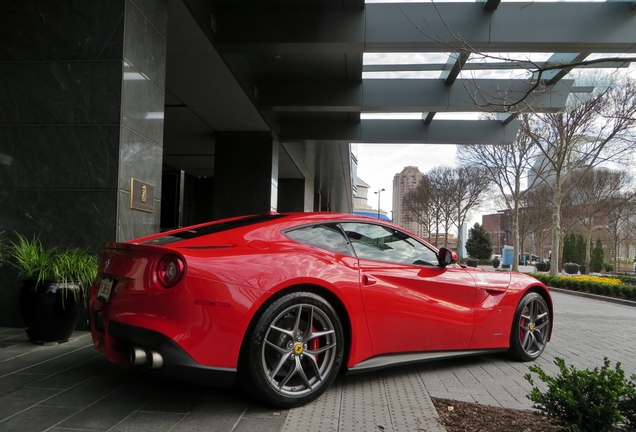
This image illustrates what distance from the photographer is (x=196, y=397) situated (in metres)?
3.33

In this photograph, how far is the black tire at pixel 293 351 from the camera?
300cm

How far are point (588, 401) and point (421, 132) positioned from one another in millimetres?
13698

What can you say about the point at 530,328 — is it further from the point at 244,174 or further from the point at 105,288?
the point at 244,174

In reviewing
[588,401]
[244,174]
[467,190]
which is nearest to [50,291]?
[588,401]

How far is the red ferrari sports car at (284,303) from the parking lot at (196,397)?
0.21 meters

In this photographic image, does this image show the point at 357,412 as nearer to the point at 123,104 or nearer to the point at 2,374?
the point at 2,374

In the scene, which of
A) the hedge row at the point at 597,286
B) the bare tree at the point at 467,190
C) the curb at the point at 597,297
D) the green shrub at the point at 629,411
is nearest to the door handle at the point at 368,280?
the green shrub at the point at 629,411

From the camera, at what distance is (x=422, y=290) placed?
3.89 m

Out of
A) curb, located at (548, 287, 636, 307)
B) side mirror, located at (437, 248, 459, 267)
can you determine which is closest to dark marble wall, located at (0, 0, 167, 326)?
→ side mirror, located at (437, 248, 459, 267)

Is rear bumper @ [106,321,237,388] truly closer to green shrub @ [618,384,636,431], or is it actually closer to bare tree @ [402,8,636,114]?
green shrub @ [618,384,636,431]

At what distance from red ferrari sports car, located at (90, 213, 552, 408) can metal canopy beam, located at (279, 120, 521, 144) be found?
450 inches

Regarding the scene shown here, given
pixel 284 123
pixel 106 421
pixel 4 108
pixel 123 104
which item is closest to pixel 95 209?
pixel 123 104

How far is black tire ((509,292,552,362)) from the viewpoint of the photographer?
4691 mm

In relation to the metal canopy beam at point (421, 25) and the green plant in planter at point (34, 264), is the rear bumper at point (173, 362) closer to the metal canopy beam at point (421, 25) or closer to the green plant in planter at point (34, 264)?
the green plant in planter at point (34, 264)
